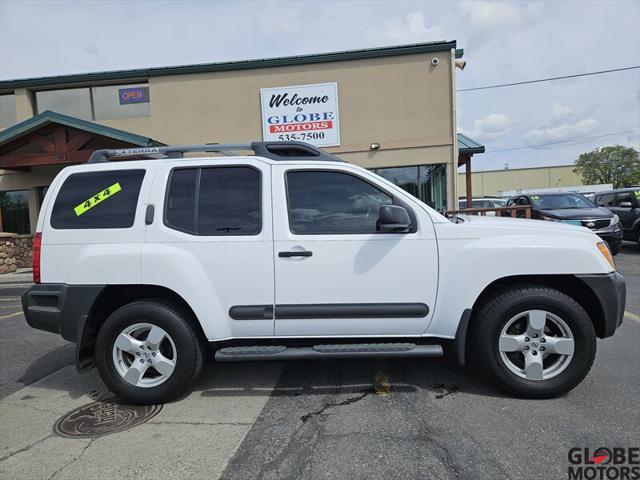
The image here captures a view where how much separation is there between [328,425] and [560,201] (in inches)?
437

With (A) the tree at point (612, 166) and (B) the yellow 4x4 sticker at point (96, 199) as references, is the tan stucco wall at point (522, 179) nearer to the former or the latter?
(A) the tree at point (612, 166)

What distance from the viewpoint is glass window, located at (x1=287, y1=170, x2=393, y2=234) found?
3.32 metres

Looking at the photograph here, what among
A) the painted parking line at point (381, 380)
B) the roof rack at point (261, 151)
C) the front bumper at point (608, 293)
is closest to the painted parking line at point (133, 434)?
the painted parking line at point (381, 380)

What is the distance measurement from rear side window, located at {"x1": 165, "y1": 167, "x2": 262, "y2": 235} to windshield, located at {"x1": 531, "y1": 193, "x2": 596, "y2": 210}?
33.3 feet

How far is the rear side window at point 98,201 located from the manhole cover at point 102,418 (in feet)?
4.98

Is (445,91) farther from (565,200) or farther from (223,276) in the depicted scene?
(223,276)

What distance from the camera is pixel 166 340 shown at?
135 inches

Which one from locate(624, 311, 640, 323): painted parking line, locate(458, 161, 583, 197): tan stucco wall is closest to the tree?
locate(458, 161, 583, 197): tan stucco wall

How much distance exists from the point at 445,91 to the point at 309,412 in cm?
1206

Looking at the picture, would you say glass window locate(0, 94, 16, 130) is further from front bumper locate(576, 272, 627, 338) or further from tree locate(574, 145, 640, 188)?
tree locate(574, 145, 640, 188)

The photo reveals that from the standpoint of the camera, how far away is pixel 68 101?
1487 cm

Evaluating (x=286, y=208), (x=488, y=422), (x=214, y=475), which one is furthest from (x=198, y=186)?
(x=488, y=422)

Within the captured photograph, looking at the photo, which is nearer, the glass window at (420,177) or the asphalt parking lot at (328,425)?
the asphalt parking lot at (328,425)

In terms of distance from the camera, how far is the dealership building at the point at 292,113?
500 inches
